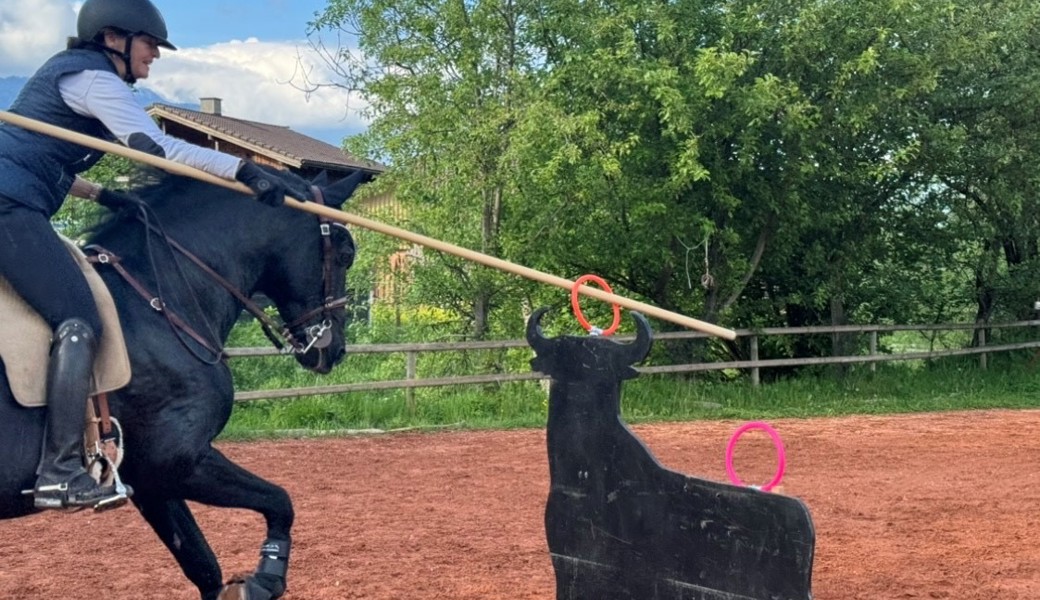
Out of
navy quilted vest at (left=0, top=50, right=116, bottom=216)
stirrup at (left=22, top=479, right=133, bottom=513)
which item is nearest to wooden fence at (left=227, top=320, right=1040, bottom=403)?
navy quilted vest at (left=0, top=50, right=116, bottom=216)

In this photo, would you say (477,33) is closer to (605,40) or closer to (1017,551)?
(605,40)

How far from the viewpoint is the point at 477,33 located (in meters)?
14.9

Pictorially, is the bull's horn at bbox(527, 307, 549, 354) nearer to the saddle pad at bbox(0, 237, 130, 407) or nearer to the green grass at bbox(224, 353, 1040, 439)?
the saddle pad at bbox(0, 237, 130, 407)

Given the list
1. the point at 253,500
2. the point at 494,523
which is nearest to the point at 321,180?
the point at 253,500

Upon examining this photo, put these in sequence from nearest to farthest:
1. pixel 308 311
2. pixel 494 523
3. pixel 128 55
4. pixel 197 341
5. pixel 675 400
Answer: pixel 128 55 < pixel 197 341 < pixel 308 311 < pixel 494 523 < pixel 675 400

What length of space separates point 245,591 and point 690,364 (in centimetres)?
1280

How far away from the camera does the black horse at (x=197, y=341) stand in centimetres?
414

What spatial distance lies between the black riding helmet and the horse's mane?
569 mm

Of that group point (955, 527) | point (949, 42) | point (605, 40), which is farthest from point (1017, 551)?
point (949, 42)

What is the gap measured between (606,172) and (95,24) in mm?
10776

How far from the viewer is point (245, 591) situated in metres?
4.46

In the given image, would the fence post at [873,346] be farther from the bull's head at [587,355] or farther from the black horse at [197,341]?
the black horse at [197,341]

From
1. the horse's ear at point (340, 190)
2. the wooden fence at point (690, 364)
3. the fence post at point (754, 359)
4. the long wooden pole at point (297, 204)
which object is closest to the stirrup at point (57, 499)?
the long wooden pole at point (297, 204)

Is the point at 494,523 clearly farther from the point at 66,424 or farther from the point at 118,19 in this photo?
the point at 118,19
